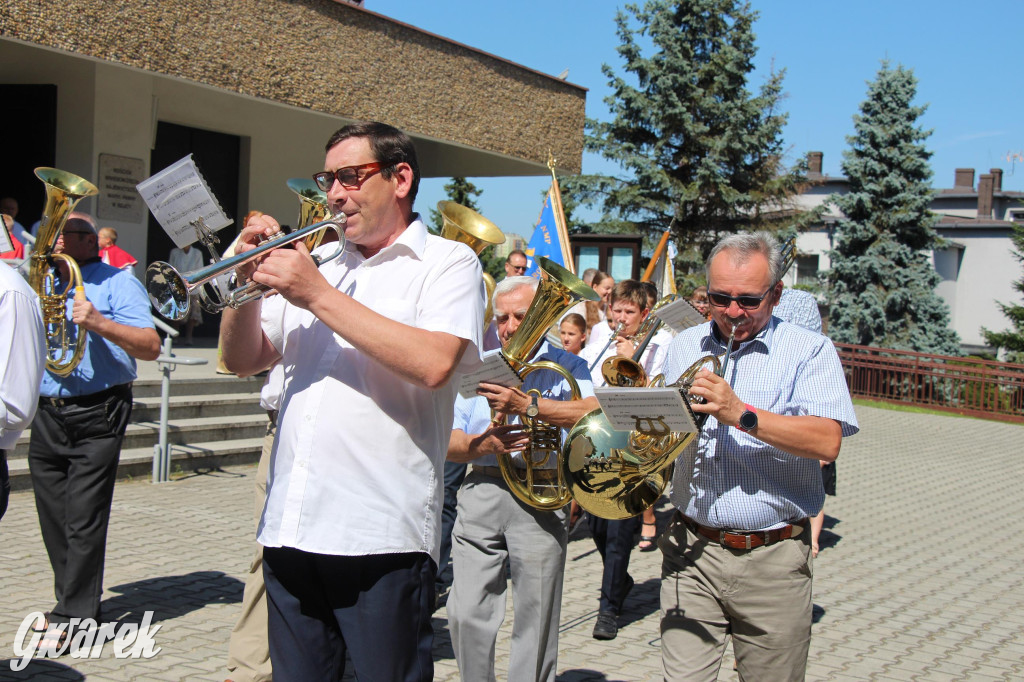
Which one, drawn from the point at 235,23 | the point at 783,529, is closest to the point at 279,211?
the point at 235,23

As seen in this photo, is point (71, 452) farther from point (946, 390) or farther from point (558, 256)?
point (946, 390)

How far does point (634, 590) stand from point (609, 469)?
3231 millimetres

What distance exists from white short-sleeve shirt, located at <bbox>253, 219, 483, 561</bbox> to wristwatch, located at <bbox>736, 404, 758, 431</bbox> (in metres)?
0.87

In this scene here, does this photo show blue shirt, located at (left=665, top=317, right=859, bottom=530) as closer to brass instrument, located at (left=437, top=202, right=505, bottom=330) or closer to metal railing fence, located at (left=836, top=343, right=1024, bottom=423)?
brass instrument, located at (left=437, top=202, right=505, bottom=330)

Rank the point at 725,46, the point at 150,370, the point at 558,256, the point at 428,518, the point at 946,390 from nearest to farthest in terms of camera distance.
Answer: the point at 428,518
the point at 150,370
the point at 558,256
the point at 946,390
the point at 725,46

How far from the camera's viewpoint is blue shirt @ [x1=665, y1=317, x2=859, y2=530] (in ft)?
10.2

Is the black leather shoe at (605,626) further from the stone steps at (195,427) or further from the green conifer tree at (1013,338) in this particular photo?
the green conifer tree at (1013,338)

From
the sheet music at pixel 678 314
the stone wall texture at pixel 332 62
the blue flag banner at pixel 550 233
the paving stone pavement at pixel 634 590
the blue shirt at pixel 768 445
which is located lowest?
the paving stone pavement at pixel 634 590

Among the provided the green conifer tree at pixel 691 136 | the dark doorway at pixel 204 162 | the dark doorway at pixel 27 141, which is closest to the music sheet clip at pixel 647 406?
the dark doorway at pixel 204 162

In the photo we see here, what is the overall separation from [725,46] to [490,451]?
2393cm

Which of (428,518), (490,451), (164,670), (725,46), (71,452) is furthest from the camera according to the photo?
(725,46)

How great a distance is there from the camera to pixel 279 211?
15938mm

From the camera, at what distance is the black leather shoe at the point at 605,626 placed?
539 cm

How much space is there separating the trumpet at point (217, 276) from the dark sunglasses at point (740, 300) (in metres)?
1.29
